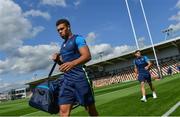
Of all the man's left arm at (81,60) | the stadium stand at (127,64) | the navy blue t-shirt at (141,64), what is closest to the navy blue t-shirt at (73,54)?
the man's left arm at (81,60)

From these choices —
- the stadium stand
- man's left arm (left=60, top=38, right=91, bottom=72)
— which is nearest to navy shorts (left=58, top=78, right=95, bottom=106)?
man's left arm (left=60, top=38, right=91, bottom=72)

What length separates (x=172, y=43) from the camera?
77938 millimetres

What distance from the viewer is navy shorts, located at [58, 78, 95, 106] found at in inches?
258

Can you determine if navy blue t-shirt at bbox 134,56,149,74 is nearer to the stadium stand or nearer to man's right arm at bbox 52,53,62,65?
man's right arm at bbox 52,53,62,65

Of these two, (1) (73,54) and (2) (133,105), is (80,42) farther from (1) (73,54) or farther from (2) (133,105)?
(2) (133,105)

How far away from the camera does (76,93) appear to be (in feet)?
21.6

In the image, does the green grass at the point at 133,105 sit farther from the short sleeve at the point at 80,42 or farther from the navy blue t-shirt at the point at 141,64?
the short sleeve at the point at 80,42

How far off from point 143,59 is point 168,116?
5.57m

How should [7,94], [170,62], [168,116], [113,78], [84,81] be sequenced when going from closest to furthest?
[84,81] → [168,116] → [170,62] → [113,78] → [7,94]

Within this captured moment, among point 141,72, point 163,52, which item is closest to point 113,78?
point 163,52

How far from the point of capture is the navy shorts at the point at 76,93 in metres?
6.56

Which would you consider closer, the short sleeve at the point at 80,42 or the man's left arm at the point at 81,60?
the man's left arm at the point at 81,60

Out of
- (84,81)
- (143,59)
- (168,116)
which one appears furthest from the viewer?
(143,59)

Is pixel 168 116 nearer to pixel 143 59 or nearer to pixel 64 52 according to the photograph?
pixel 64 52
